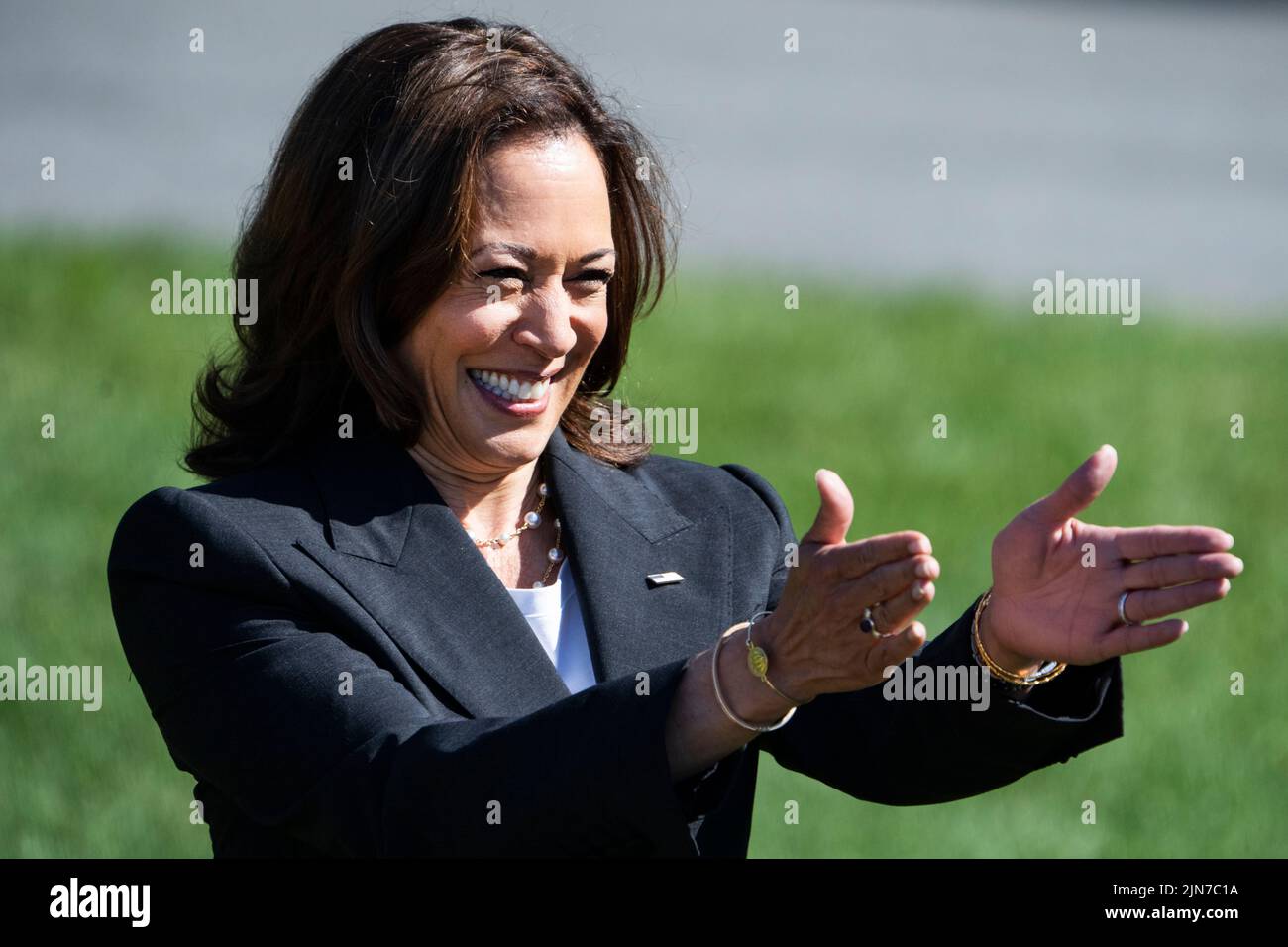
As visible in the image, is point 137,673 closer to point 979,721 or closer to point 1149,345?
point 979,721

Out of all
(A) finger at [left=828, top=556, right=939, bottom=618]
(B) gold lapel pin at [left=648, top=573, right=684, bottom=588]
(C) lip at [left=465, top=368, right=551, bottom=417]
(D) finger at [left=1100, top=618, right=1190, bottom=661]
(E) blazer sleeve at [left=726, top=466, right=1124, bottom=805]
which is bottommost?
(E) blazer sleeve at [left=726, top=466, right=1124, bottom=805]

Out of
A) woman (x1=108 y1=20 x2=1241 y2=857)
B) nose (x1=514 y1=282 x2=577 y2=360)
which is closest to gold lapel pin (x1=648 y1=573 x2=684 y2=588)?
woman (x1=108 y1=20 x2=1241 y2=857)

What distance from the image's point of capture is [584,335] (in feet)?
9.83

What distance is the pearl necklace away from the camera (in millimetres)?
3035

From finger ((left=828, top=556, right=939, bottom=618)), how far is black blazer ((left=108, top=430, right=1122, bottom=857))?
265 millimetres

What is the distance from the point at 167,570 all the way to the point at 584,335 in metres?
0.73

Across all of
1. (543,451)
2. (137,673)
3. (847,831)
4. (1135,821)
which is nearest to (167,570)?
(137,673)

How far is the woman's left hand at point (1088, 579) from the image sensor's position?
2.40m

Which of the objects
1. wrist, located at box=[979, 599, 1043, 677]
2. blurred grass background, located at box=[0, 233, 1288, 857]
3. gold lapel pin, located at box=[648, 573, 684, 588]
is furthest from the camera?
blurred grass background, located at box=[0, 233, 1288, 857]

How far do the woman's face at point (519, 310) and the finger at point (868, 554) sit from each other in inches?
30.0

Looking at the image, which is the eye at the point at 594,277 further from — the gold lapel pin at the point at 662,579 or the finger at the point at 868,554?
the finger at the point at 868,554

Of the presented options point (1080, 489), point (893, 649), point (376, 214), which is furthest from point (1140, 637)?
point (376, 214)

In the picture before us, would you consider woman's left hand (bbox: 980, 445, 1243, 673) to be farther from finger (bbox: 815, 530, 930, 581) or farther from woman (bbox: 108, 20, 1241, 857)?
finger (bbox: 815, 530, 930, 581)

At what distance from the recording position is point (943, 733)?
2.78 meters
